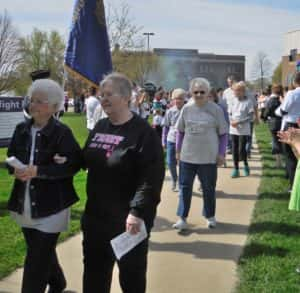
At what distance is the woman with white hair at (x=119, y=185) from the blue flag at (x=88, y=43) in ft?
8.77

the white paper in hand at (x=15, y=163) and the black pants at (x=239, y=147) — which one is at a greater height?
the white paper in hand at (x=15, y=163)

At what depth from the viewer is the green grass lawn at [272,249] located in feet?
15.0

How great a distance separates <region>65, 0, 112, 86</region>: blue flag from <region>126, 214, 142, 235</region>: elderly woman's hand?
3.17 meters

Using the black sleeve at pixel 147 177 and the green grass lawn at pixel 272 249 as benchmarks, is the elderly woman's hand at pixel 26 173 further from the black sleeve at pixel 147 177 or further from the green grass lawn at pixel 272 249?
the green grass lawn at pixel 272 249

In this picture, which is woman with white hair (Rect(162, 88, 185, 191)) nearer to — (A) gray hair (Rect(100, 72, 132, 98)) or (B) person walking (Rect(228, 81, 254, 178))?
(B) person walking (Rect(228, 81, 254, 178))

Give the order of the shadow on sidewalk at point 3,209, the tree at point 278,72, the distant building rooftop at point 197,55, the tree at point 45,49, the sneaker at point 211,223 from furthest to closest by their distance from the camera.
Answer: the distant building rooftop at point 197,55
the tree at point 278,72
the tree at point 45,49
the shadow on sidewalk at point 3,209
the sneaker at point 211,223

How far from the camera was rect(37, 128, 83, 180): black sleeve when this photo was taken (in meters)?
3.40

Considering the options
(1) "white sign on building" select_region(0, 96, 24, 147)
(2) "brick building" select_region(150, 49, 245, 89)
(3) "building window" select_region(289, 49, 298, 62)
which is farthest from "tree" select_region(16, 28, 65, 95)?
(1) "white sign on building" select_region(0, 96, 24, 147)

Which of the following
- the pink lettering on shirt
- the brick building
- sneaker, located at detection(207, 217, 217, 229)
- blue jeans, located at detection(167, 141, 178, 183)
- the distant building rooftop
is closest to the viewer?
the pink lettering on shirt

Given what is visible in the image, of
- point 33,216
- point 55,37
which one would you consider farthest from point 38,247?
point 55,37

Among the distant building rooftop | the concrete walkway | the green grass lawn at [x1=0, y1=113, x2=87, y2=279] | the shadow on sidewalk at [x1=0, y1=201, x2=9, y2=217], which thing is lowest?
the concrete walkway

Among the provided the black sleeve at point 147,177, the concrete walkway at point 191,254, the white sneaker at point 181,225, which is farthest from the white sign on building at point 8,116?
the black sleeve at point 147,177

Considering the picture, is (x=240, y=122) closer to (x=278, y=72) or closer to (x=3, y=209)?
(x=3, y=209)

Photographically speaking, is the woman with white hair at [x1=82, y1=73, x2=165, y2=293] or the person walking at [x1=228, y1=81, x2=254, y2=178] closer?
the woman with white hair at [x1=82, y1=73, x2=165, y2=293]
